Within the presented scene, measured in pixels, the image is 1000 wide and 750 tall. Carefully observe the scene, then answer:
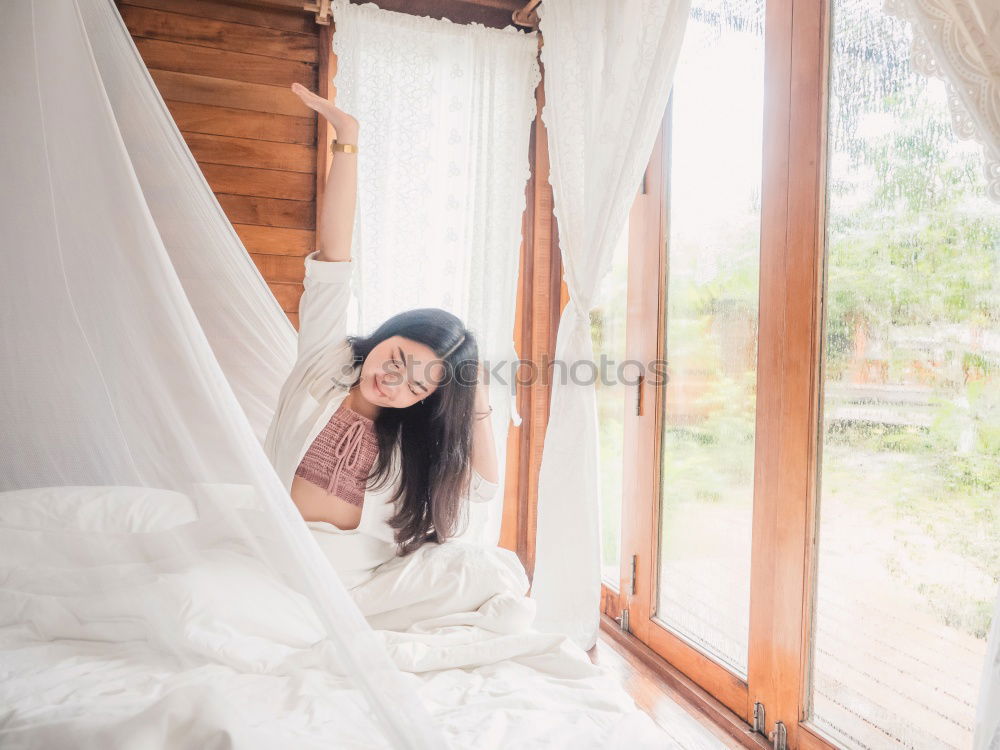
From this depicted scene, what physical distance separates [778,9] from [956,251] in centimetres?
84

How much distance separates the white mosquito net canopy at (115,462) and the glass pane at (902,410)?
1.07 meters

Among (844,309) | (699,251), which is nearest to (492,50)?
(699,251)

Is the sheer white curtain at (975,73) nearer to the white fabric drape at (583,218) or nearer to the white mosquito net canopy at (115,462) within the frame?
the white mosquito net canopy at (115,462)

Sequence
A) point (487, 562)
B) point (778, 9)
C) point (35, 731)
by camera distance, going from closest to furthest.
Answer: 1. point (35, 731)
2. point (487, 562)
3. point (778, 9)

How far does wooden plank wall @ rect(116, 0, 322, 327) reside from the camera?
2.57 m

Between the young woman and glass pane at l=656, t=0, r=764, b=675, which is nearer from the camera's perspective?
the young woman

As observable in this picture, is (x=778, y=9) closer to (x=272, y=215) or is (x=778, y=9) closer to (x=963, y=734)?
(x=963, y=734)

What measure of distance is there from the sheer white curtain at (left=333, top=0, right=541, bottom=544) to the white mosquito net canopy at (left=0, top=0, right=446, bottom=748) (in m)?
1.60

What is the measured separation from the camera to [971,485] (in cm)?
133

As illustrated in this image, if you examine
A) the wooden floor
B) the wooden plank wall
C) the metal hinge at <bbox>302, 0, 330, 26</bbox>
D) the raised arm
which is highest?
the metal hinge at <bbox>302, 0, 330, 26</bbox>

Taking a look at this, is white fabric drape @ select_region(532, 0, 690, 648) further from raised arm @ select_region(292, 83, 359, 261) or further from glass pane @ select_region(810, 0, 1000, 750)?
raised arm @ select_region(292, 83, 359, 261)

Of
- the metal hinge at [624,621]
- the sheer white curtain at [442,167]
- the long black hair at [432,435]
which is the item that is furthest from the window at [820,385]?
the long black hair at [432,435]

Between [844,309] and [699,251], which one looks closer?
[844,309]

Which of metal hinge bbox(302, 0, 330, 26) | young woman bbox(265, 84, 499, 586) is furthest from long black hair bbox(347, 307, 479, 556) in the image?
metal hinge bbox(302, 0, 330, 26)
